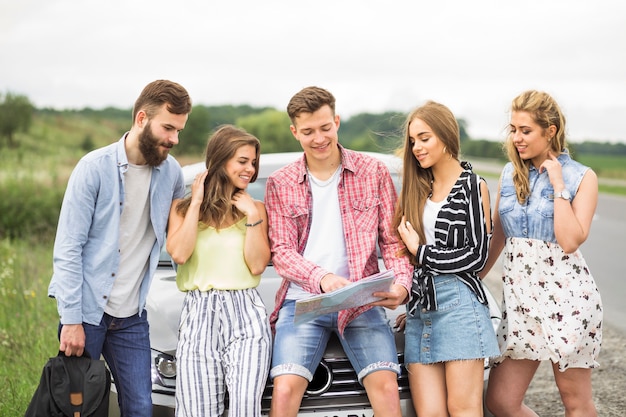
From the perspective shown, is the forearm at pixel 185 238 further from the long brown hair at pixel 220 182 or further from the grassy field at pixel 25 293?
the grassy field at pixel 25 293

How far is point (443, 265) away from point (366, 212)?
52 centimetres

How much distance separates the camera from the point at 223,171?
4.07 metres

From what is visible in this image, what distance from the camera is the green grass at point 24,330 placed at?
5344mm

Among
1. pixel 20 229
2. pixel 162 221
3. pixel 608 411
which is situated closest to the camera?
pixel 162 221

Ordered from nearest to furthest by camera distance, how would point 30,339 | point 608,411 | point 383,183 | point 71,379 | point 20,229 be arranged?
point 71,379 < point 383,183 < point 608,411 < point 30,339 < point 20,229

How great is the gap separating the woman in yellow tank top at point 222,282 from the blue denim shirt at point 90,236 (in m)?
0.24

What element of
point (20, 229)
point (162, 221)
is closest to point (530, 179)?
point (162, 221)

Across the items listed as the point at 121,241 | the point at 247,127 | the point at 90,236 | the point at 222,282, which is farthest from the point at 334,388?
the point at 247,127

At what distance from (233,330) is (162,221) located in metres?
0.64

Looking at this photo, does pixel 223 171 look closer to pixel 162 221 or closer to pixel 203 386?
pixel 162 221

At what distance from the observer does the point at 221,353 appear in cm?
381

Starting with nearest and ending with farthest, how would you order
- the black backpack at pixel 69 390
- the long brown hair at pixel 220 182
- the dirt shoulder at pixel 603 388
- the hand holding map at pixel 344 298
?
the hand holding map at pixel 344 298 → the black backpack at pixel 69 390 → the long brown hair at pixel 220 182 → the dirt shoulder at pixel 603 388

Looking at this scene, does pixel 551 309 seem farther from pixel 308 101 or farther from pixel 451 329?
pixel 308 101

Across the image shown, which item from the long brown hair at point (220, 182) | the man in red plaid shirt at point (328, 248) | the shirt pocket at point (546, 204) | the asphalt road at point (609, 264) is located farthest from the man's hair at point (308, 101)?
the asphalt road at point (609, 264)
